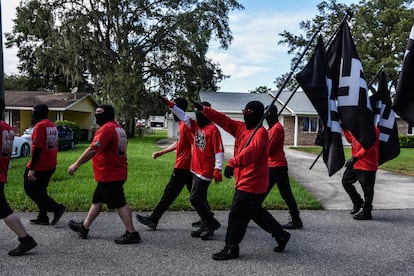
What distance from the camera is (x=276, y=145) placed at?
18.5ft

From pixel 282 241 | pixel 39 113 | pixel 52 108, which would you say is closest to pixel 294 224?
pixel 282 241

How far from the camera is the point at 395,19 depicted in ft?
111

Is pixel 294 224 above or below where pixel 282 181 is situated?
below

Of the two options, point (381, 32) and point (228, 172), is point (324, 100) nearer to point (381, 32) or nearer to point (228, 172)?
point (228, 172)

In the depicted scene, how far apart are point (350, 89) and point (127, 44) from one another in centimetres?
2760

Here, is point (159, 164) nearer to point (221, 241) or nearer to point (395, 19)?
point (221, 241)

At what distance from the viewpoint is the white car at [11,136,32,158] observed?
608 inches

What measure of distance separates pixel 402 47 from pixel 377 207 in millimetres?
→ 29517

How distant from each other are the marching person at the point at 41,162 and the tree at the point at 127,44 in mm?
23100

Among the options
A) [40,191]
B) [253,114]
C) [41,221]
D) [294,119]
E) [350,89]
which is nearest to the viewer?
[253,114]

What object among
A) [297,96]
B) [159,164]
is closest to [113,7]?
[297,96]

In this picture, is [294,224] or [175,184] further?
[294,224]

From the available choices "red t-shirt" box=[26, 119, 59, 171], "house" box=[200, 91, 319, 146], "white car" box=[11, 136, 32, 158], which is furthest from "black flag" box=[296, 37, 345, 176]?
"house" box=[200, 91, 319, 146]

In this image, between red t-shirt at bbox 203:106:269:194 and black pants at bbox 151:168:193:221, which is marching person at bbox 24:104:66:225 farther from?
red t-shirt at bbox 203:106:269:194
